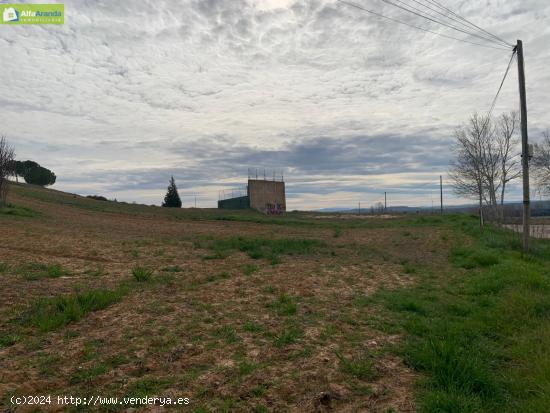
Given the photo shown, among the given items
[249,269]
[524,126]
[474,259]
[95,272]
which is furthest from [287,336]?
[524,126]

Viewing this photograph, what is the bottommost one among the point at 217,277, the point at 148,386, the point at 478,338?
the point at 478,338

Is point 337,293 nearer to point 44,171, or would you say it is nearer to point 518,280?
point 518,280

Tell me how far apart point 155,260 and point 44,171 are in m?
61.0

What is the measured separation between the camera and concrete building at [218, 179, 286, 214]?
57625 millimetres

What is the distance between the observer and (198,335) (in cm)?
482

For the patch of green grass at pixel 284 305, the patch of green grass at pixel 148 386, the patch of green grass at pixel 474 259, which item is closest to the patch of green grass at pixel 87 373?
the patch of green grass at pixel 148 386

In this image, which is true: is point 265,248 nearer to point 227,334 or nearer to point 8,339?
point 227,334

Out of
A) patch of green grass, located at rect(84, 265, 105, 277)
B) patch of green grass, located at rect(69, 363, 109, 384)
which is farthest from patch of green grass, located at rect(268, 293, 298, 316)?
patch of green grass, located at rect(84, 265, 105, 277)

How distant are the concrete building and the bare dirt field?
46.6 meters

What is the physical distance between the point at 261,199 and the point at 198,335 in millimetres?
54520

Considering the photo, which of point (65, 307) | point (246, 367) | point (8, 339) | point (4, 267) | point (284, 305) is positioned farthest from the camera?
point (4, 267)

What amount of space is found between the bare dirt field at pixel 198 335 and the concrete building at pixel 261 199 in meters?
46.6

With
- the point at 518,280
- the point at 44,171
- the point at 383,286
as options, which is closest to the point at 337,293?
the point at 383,286

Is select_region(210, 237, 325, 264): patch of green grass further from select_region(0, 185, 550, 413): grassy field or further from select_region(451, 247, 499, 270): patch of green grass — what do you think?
select_region(451, 247, 499, 270): patch of green grass
